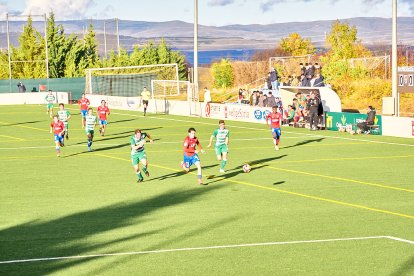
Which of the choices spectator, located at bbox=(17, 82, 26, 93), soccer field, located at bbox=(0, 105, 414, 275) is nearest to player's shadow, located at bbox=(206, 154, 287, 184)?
soccer field, located at bbox=(0, 105, 414, 275)

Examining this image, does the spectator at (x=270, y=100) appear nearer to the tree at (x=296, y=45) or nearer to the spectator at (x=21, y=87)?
the spectator at (x=21, y=87)

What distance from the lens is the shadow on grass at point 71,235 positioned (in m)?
16.2

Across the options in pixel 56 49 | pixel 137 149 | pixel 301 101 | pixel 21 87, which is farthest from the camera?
pixel 56 49

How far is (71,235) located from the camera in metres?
18.9

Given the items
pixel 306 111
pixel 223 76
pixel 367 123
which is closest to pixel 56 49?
pixel 223 76

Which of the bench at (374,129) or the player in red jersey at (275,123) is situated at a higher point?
the player in red jersey at (275,123)

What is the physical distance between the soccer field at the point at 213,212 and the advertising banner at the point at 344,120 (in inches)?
212

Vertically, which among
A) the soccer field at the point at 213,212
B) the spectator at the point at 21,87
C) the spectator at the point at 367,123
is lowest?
the soccer field at the point at 213,212

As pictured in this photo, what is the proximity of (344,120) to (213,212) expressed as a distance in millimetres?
25440

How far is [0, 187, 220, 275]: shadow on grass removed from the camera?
16.2 metres

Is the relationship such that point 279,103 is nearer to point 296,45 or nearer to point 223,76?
point 223,76

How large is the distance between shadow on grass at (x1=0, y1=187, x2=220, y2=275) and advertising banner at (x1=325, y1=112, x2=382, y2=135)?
22365 millimetres

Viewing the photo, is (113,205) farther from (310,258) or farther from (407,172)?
(407,172)

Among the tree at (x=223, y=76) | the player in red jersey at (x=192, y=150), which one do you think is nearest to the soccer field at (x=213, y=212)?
the player in red jersey at (x=192, y=150)
